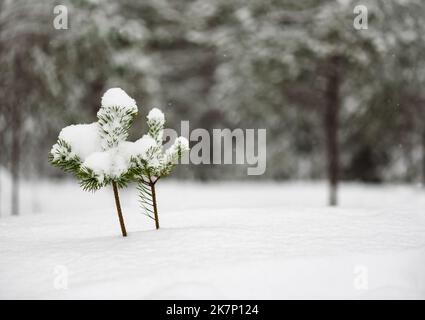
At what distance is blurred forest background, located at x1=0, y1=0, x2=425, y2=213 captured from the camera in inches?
367

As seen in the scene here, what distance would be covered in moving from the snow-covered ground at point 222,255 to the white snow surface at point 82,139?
0.80 m

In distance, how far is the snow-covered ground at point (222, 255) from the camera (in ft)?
10.3

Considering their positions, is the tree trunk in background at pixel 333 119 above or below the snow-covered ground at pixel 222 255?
above

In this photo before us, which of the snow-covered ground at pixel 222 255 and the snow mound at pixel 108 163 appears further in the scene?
the snow mound at pixel 108 163

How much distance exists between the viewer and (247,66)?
1086 centimetres

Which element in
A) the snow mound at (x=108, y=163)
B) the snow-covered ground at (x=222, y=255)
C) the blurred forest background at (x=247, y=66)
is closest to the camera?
the snow-covered ground at (x=222, y=255)

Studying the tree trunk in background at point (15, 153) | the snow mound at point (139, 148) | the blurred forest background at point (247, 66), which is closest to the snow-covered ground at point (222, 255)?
the snow mound at point (139, 148)

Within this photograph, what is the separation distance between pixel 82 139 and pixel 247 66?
24.1ft

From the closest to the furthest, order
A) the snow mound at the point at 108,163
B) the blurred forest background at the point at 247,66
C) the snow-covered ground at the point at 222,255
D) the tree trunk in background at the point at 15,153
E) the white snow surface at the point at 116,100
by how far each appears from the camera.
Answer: the snow-covered ground at the point at 222,255 → the snow mound at the point at 108,163 → the white snow surface at the point at 116,100 → the tree trunk in background at the point at 15,153 → the blurred forest background at the point at 247,66

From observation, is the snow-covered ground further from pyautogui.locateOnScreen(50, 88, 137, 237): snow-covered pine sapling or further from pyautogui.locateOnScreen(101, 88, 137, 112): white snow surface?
pyautogui.locateOnScreen(101, 88, 137, 112): white snow surface

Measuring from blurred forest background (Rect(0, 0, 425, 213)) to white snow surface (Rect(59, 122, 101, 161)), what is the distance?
5.60 meters

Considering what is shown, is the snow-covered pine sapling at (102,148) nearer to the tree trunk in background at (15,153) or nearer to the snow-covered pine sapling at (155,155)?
the snow-covered pine sapling at (155,155)

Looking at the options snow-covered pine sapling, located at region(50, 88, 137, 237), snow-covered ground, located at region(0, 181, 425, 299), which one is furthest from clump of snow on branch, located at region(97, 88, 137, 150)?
snow-covered ground, located at region(0, 181, 425, 299)

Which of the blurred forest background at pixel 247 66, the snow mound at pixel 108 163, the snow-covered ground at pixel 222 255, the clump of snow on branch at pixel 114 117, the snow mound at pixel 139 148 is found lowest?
the snow-covered ground at pixel 222 255
